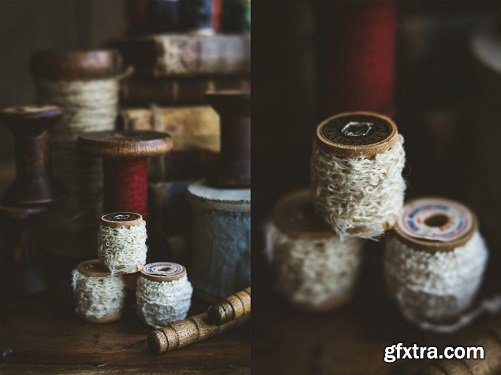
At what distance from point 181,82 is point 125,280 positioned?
1.53ft

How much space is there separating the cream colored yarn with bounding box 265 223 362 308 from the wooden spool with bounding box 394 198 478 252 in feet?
0.33

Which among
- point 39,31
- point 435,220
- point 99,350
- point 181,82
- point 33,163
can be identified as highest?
point 39,31

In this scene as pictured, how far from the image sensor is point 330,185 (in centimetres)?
80

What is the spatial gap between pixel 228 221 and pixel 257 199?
39 cm

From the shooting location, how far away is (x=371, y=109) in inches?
45.7

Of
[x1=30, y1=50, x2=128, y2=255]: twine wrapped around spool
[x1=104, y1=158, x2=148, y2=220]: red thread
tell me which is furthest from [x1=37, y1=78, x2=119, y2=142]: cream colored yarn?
[x1=104, y1=158, x2=148, y2=220]: red thread

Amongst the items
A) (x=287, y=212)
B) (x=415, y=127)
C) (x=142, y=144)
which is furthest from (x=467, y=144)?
(x=142, y=144)

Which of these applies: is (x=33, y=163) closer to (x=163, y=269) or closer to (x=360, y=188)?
(x=163, y=269)

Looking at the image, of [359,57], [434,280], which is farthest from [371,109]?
[434,280]

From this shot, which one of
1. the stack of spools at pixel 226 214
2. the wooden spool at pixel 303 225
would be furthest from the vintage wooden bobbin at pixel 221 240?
the wooden spool at pixel 303 225

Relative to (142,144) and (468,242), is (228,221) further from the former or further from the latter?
(468,242)

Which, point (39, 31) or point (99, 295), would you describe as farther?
point (39, 31)

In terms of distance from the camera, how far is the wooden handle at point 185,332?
29.2 inches

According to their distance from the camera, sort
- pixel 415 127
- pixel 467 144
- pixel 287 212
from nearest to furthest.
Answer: pixel 287 212 < pixel 415 127 < pixel 467 144
